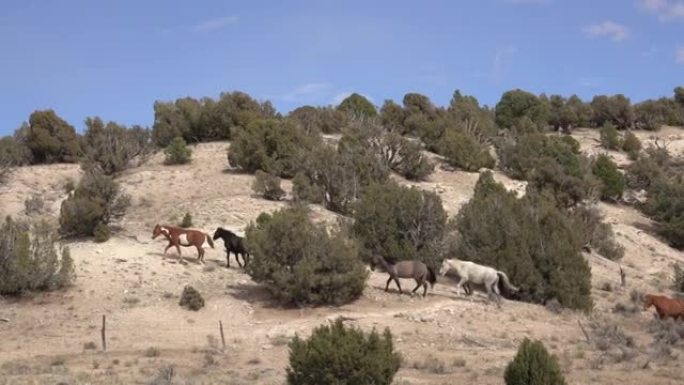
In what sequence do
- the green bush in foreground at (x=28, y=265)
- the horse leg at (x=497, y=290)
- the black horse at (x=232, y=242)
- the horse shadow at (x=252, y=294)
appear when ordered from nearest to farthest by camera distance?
the green bush in foreground at (x=28, y=265)
the horse shadow at (x=252, y=294)
the horse leg at (x=497, y=290)
the black horse at (x=232, y=242)

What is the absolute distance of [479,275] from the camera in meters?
24.0

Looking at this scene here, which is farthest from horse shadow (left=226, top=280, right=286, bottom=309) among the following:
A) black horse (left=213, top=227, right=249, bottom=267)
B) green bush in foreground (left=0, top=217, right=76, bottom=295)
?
green bush in foreground (left=0, top=217, right=76, bottom=295)

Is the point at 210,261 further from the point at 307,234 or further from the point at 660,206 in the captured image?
the point at 660,206

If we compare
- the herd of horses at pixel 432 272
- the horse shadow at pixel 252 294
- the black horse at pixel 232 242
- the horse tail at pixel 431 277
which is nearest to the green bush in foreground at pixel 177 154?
the herd of horses at pixel 432 272

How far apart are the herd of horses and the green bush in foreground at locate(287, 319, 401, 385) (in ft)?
34.4

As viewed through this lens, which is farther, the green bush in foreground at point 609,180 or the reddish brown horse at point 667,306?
the green bush in foreground at point 609,180

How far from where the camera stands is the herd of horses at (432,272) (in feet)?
77.2

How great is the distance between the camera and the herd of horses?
2353 cm

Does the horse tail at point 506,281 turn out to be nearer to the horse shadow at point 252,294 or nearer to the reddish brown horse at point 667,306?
the reddish brown horse at point 667,306

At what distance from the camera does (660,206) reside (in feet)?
137

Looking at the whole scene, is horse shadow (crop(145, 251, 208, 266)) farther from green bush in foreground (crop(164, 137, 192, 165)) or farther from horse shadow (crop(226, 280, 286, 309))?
green bush in foreground (crop(164, 137, 192, 165))

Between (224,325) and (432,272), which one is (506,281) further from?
(224,325)

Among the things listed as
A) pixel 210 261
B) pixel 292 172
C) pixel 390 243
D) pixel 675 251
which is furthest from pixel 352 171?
pixel 675 251

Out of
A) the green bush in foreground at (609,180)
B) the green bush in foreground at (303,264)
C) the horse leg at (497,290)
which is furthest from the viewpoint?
the green bush in foreground at (609,180)
